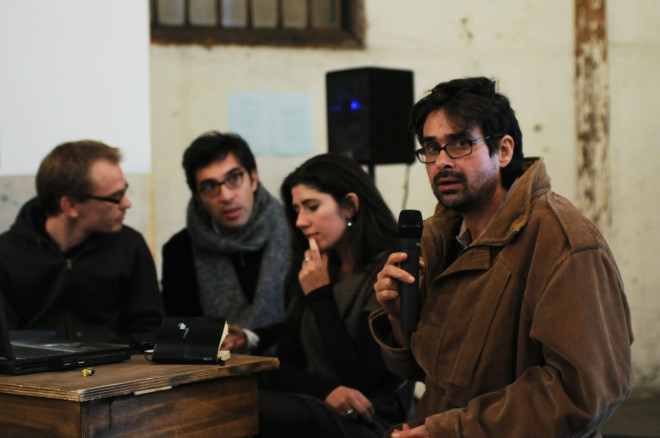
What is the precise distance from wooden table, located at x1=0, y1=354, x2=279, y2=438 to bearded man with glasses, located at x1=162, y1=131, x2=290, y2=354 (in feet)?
4.01

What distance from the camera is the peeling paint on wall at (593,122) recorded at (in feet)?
17.2

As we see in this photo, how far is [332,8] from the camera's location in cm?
495

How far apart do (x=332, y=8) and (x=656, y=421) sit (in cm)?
296

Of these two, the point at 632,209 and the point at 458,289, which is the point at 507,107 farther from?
the point at 632,209

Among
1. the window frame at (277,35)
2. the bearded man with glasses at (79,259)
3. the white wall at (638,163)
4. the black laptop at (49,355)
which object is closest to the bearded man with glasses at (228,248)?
the bearded man with glasses at (79,259)

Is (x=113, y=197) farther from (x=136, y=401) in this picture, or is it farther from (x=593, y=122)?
(x=593, y=122)

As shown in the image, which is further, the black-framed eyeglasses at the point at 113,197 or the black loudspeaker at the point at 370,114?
the black loudspeaker at the point at 370,114

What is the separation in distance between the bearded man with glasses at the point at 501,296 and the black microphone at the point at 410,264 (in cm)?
3

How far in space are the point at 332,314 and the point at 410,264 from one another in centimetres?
79

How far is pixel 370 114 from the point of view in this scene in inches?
145

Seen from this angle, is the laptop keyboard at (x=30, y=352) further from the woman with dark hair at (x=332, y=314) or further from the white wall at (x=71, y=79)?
the white wall at (x=71, y=79)

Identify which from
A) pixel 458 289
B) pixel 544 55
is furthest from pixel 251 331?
pixel 544 55

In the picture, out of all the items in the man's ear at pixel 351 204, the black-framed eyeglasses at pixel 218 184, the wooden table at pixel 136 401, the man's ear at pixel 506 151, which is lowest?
the wooden table at pixel 136 401

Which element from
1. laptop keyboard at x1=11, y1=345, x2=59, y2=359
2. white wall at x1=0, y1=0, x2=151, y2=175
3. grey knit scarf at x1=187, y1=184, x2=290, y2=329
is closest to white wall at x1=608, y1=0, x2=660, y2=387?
grey knit scarf at x1=187, y1=184, x2=290, y2=329
